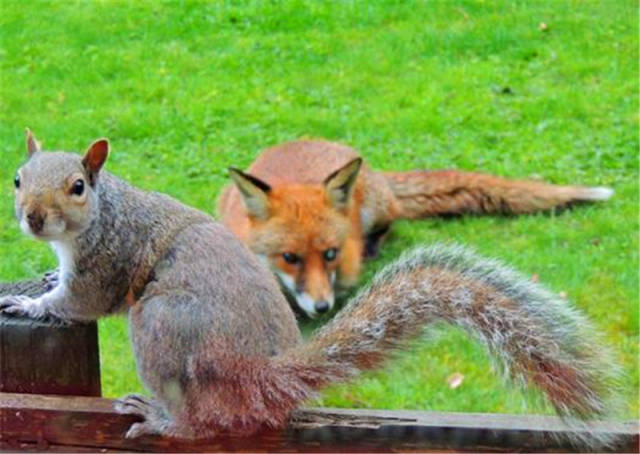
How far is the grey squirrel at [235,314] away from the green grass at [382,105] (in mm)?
1888

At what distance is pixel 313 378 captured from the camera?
2326 millimetres

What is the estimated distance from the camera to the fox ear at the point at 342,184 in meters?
5.10

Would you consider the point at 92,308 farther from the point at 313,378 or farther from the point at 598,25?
the point at 598,25

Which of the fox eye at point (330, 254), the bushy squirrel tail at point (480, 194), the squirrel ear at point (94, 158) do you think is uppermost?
the squirrel ear at point (94, 158)

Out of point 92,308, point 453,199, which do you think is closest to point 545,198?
point 453,199

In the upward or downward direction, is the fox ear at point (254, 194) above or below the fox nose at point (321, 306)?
above

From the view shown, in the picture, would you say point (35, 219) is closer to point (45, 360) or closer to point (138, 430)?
point (45, 360)

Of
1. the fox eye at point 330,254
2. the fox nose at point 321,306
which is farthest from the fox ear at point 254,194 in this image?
the fox nose at point 321,306

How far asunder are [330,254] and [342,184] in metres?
0.31

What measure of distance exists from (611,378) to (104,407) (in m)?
1.01

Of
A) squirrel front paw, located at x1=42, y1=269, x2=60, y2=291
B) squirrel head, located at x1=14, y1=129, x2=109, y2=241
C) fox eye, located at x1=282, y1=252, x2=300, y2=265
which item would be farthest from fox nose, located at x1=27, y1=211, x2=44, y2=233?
fox eye, located at x1=282, y1=252, x2=300, y2=265

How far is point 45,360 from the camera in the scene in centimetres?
249

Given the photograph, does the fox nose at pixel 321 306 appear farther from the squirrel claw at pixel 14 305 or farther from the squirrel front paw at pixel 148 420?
the squirrel front paw at pixel 148 420

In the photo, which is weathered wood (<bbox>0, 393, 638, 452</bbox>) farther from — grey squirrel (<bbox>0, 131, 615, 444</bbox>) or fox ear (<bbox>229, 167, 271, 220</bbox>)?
fox ear (<bbox>229, 167, 271, 220</bbox>)
